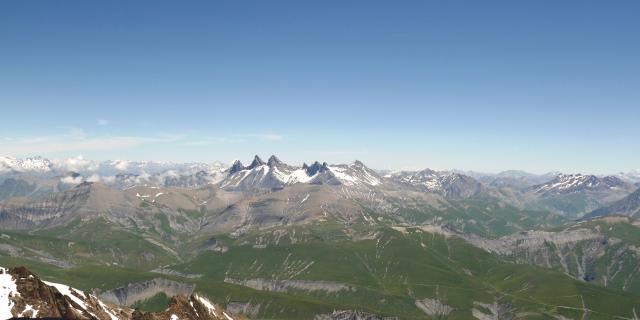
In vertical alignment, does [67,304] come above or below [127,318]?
above

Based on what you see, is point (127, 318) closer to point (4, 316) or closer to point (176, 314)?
point (176, 314)

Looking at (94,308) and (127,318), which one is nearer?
(94,308)

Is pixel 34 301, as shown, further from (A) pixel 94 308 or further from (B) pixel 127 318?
(B) pixel 127 318

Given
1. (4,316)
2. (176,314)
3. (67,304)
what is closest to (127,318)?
(176,314)

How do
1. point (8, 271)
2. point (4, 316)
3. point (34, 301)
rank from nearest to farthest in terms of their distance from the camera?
point (4, 316) → point (34, 301) → point (8, 271)

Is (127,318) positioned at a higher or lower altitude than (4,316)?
lower

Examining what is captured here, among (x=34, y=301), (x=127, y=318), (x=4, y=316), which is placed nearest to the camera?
(x=4, y=316)

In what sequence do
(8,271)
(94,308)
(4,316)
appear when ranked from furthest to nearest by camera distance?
1. (94,308)
2. (8,271)
3. (4,316)

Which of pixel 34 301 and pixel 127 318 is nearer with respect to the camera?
pixel 34 301

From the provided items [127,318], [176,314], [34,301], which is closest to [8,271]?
[34,301]
